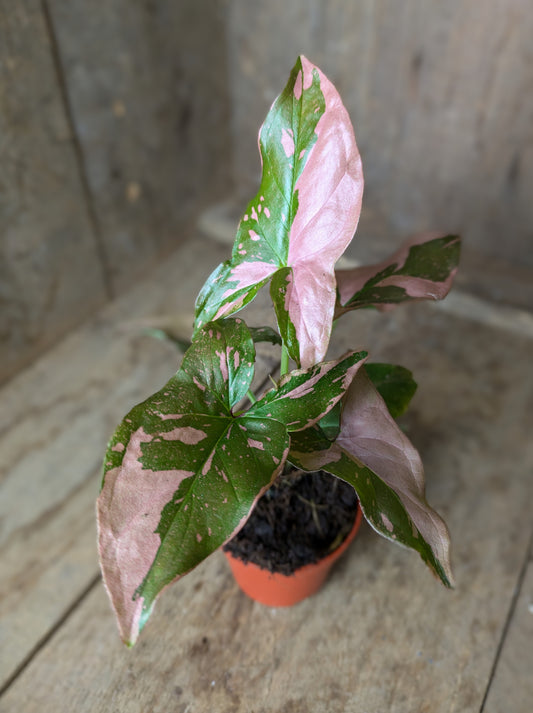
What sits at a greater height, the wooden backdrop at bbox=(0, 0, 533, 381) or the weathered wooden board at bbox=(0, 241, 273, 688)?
the wooden backdrop at bbox=(0, 0, 533, 381)

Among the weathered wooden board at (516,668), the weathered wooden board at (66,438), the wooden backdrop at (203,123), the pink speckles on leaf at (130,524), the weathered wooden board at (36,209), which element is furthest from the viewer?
the wooden backdrop at (203,123)

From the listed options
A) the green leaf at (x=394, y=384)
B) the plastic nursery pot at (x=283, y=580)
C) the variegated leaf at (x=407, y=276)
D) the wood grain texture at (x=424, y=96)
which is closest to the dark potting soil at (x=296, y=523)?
the plastic nursery pot at (x=283, y=580)

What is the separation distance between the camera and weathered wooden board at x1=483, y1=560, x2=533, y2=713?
0.77 metres

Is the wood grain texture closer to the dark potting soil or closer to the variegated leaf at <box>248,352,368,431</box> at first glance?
the dark potting soil

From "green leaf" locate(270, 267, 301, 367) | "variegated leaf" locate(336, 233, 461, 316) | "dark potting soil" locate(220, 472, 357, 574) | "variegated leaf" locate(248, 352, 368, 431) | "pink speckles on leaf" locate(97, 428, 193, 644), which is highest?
"green leaf" locate(270, 267, 301, 367)

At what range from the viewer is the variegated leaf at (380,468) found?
1.77 ft

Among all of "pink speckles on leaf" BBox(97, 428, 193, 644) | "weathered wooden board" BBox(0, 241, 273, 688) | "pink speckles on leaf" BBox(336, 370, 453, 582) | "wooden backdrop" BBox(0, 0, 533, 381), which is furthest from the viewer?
"wooden backdrop" BBox(0, 0, 533, 381)

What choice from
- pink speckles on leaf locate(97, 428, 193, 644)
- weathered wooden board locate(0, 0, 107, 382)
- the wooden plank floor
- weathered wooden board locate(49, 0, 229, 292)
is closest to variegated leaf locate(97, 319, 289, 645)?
pink speckles on leaf locate(97, 428, 193, 644)

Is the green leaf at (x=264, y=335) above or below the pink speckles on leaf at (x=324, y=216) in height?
below

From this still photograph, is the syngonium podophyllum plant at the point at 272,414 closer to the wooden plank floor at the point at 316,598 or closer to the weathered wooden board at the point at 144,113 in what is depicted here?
the wooden plank floor at the point at 316,598

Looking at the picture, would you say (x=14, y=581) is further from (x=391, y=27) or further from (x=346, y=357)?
(x=391, y=27)

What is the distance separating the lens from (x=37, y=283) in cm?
135

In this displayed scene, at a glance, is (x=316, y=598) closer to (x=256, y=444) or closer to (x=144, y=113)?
(x=256, y=444)

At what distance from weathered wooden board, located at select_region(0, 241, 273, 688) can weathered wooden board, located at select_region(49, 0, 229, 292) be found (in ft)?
0.46
